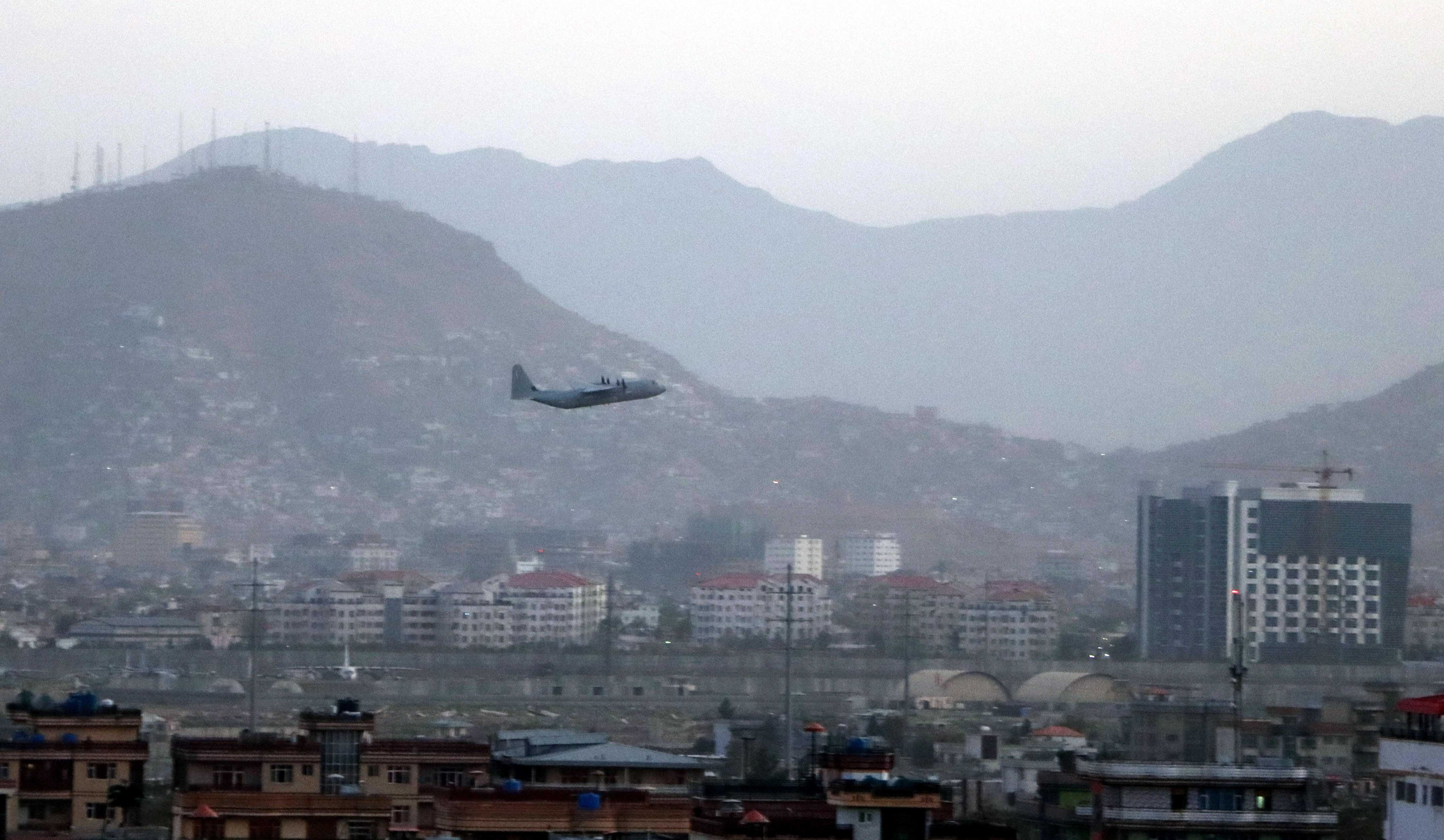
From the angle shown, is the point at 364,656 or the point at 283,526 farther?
the point at 283,526

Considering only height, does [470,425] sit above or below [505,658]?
above

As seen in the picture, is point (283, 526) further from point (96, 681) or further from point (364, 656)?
point (96, 681)

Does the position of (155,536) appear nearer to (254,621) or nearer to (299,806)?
(254,621)

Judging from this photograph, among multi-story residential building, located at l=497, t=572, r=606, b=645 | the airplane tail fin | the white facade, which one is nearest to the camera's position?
the white facade

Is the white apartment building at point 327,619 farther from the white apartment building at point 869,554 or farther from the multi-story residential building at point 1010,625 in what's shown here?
the white apartment building at point 869,554

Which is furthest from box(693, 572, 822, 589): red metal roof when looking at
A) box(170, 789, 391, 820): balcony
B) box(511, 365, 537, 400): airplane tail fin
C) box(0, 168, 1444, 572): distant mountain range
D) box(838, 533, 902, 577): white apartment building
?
box(170, 789, 391, 820): balcony

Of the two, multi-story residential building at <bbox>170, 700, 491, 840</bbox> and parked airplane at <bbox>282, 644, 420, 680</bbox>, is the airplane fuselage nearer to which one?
parked airplane at <bbox>282, 644, 420, 680</bbox>

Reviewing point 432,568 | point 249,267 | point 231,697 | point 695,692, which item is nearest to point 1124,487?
point 432,568
